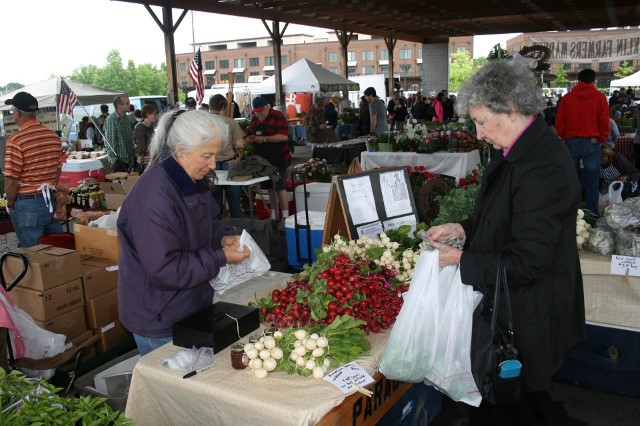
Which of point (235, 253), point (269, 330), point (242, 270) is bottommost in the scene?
point (269, 330)

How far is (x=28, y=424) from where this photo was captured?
4.51ft

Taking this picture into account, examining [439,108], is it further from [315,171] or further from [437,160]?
[315,171]

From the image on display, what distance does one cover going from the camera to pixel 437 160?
7629mm

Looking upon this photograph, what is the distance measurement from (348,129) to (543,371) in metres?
14.7

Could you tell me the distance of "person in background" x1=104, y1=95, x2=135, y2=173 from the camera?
23.5 feet

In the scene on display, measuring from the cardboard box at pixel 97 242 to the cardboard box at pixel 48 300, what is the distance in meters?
0.44

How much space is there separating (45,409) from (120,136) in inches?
254

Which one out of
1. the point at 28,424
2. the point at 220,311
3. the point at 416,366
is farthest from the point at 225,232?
the point at 28,424

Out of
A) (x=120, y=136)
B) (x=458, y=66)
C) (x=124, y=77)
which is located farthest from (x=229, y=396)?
(x=124, y=77)

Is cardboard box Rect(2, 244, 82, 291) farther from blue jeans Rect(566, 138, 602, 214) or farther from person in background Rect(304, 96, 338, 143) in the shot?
person in background Rect(304, 96, 338, 143)

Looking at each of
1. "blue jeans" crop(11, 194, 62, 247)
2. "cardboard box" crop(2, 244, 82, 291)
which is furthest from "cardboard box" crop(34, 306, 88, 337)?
"blue jeans" crop(11, 194, 62, 247)

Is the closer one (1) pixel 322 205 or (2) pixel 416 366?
(2) pixel 416 366

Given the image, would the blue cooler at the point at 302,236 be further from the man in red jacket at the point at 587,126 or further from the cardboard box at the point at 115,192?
the man in red jacket at the point at 587,126

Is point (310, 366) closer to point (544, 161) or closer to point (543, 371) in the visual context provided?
point (543, 371)
